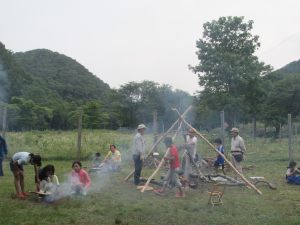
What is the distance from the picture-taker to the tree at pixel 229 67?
3038 centimetres

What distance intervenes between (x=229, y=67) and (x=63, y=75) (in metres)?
57.7

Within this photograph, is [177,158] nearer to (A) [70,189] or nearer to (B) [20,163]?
(A) [70,189]

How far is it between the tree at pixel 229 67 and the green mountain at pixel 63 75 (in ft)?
140

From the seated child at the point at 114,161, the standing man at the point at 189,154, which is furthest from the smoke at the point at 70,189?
the standing man at the point at 189,154

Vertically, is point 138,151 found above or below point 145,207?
above

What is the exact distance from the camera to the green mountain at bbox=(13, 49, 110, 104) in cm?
7671

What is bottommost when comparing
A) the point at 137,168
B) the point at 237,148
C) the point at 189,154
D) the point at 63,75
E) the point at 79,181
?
the point at 79,181

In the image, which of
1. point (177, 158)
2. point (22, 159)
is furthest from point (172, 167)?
point (22, 159)

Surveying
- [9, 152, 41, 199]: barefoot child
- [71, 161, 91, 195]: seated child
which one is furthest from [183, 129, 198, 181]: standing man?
[9, 152, 41, 199]: barefoot child

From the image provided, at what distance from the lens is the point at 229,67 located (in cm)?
3058

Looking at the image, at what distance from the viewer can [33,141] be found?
1997 cm

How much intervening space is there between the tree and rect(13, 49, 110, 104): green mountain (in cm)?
4276

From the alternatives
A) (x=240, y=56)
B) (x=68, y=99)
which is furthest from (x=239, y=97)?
(x=68, y=99)

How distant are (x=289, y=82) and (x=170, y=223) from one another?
4543 cm
